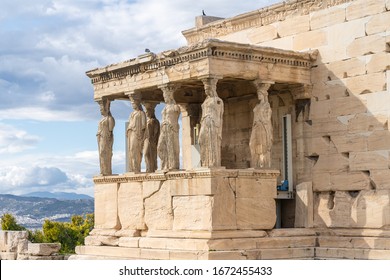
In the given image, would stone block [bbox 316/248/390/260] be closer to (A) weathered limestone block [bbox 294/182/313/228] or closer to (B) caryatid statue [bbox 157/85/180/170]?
(A) weathered limestone block [bbox 294/182/313/228]

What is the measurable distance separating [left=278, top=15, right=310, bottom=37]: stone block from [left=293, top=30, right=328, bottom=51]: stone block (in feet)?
0.34

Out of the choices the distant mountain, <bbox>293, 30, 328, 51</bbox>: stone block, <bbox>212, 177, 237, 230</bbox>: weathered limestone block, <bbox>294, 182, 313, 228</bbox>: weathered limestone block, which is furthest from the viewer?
the distant mountain

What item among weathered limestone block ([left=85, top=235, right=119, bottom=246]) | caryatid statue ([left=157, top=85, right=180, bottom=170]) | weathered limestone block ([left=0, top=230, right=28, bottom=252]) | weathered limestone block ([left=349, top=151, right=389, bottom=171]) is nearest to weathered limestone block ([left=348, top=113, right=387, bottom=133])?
weathered limestone block ([left=349, top=151, right=389, bottom=171])

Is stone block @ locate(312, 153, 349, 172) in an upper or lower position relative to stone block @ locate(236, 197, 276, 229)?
upper

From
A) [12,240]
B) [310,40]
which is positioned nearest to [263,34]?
[310,40]

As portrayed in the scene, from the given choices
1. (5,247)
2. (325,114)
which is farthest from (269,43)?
(5,247)

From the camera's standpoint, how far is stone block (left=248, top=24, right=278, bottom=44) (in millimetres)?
19042

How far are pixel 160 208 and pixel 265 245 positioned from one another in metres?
2.06

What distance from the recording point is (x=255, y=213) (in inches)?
676

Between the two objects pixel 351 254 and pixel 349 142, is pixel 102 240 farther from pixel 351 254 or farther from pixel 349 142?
pixel 349 142

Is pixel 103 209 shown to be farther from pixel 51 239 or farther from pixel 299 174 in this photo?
pixel 51 239

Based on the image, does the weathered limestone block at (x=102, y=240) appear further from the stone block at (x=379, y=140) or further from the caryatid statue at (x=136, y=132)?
the stone block at (x=379, y=140)

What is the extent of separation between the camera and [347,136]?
17531 millimetres

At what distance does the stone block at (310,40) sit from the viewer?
1811 centimetres
